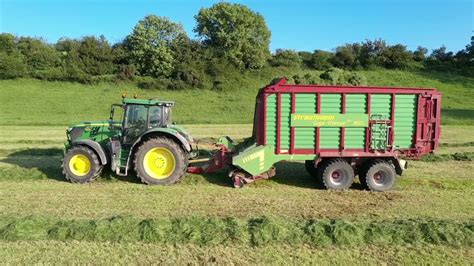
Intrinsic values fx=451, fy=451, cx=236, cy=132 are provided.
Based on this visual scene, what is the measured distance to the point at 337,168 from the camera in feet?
29.9

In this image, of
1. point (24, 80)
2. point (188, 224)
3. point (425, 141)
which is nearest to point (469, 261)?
point (188, 224)

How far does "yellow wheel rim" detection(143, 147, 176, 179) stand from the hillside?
16.8 meters

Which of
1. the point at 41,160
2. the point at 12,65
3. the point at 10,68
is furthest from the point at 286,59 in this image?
the point at 41,160

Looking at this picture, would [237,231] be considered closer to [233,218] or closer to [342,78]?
[233,218]

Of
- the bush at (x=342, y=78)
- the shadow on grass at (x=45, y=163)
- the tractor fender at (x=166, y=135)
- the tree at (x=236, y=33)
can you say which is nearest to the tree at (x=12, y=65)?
the tree at (x=236, y=33)

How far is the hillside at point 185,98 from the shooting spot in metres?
28.1

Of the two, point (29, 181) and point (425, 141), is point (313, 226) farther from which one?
point (29, 181)

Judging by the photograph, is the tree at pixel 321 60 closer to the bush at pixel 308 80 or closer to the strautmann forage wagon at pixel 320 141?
the bush at pixel 308 80

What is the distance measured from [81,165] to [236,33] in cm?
3951

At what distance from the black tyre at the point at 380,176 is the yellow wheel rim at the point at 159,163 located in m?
3.99

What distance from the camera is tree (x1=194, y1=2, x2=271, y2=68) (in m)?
44.9

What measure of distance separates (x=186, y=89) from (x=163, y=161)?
27.5 meters

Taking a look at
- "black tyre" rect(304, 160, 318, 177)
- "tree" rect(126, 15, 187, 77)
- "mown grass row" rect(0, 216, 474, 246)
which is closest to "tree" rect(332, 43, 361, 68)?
"tree" rect(126, 15, 187, 77)

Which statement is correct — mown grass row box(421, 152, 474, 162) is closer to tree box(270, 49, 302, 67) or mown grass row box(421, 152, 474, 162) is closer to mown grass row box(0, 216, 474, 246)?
mown grass row box(0, 216, 474, 246)
